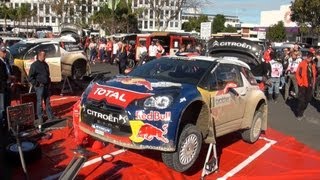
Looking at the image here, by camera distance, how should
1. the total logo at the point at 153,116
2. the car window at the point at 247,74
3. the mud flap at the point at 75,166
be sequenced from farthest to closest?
the car window at the point at 247,74 < the total logo at the point at 153,116 < the mud flap at the point at 75,166

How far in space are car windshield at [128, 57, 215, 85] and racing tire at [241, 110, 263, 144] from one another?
1869mm

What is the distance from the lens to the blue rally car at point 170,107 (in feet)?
20.9

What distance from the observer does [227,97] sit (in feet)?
25.8

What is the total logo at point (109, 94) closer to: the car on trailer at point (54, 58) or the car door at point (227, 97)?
the car door at point (227, 97)

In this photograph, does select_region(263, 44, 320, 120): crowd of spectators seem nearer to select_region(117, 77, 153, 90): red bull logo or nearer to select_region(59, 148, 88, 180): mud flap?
select_region(117, 77, 153, 90): red bull logo

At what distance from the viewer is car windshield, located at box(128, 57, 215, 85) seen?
24.8 feet

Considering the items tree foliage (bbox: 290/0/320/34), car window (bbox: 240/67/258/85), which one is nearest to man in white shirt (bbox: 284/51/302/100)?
car window (bbox: 240/67/258/85)

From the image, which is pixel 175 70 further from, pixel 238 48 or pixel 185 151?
pixel 238 48

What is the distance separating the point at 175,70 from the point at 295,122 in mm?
5612

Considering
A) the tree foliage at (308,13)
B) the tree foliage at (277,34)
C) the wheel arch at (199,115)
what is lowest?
the wheel arch at (199,115)

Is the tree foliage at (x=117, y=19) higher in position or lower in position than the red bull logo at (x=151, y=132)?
higher

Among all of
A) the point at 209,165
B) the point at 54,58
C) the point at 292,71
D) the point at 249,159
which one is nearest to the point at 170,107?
the point at 209,165

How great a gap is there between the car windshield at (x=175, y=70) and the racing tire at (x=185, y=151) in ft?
2.88

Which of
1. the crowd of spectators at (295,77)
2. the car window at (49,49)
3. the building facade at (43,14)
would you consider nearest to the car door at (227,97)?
the crowd of spectators at (295,77)
